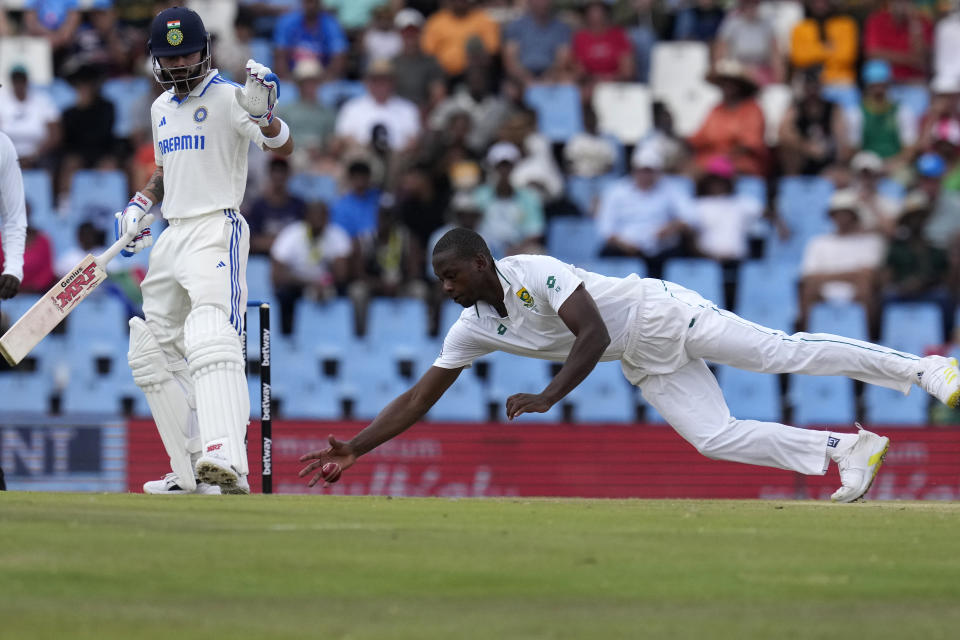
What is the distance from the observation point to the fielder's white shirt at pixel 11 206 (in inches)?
390

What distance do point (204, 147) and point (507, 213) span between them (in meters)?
7.13

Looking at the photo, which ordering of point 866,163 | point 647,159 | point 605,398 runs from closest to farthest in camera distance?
point 605,398 → point 866,163 → point 647,159

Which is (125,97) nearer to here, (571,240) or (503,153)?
(503,153)

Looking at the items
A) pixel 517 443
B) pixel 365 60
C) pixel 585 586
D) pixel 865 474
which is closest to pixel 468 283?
pixel 865 474

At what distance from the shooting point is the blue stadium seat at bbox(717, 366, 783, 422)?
14695 millimetres

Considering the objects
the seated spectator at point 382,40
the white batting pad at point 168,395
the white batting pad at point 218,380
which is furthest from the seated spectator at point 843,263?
the white batting pad at point 218,380

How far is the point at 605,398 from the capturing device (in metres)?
14.9

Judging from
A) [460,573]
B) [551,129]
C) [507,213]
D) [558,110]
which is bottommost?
[460,573]

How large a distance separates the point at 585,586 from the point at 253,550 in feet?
4.41

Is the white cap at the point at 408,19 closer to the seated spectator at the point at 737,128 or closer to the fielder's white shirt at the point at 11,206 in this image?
the seated spectator at the point at 737,128

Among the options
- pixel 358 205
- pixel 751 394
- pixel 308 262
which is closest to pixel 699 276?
pixel 751 394

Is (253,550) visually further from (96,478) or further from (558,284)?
(96,478)

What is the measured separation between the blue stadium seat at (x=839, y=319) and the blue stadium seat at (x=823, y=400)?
47cm

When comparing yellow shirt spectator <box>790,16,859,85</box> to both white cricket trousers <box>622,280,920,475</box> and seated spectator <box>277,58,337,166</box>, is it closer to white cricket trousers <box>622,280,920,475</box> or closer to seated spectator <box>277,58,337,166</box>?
seated spectator <box>277,58,337,166</box>
